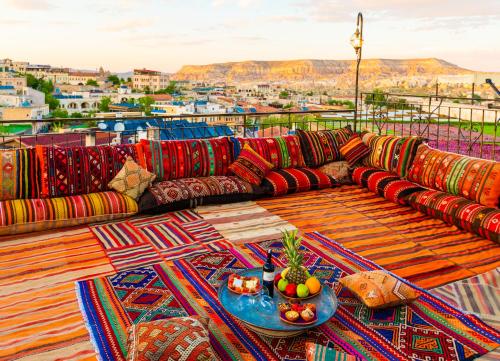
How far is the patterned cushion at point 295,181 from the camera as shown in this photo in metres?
4.79

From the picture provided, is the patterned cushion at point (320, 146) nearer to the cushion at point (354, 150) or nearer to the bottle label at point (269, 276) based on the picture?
the cushion at point (354, 150)

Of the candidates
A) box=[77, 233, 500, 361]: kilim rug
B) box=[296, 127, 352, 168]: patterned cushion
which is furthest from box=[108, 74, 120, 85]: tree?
box=[77, 233, 500, 361]: kilim rug

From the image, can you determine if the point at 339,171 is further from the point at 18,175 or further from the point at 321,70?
the point at 321,70

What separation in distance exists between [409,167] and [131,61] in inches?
782

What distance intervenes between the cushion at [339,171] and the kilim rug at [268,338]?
7.43 feet

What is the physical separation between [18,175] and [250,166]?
7.10ft

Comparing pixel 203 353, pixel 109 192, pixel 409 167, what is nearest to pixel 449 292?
pixel 203 353

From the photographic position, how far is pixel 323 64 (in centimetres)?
2595

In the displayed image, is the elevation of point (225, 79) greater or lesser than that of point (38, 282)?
greater

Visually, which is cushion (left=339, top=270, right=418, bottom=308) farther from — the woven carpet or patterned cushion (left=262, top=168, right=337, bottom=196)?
patterned cushion (left=262, top=168, right=337, bottom=196)

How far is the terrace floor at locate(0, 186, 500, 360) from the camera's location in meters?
2.28

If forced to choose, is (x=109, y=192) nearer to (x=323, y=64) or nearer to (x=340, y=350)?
(x=340, y=350)

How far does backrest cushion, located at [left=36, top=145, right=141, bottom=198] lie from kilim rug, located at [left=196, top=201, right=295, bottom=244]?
917mm

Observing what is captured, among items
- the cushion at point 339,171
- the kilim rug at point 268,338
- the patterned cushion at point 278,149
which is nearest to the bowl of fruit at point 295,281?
the kilim rug at point 268,338
